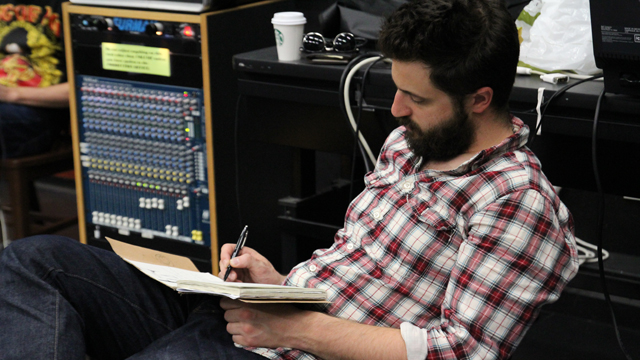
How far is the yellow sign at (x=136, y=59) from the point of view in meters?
2.16

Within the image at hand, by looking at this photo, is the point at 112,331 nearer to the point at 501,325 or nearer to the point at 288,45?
the point at 501,325

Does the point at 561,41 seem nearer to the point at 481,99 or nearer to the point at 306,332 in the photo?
the point at 481,99

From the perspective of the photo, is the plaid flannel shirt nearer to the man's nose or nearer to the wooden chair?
the man's nose

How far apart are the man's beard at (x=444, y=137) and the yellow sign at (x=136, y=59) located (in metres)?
1.14

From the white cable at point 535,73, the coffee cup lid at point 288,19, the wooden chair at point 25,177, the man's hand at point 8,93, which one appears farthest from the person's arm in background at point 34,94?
the white cable at point 535,73

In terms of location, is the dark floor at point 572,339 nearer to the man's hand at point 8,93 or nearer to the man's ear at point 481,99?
the man's ear at point 481,99

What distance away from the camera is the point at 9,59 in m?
2.42

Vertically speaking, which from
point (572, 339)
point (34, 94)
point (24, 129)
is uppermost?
point (34, 94)

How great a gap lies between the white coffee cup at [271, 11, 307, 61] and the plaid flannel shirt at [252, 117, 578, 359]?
1.72 feet

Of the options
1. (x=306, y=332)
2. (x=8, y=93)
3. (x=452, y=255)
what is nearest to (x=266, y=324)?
(x=306, y=332)

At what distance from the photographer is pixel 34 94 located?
2363 millimetres

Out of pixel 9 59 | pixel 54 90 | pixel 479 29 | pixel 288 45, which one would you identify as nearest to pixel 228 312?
pixel 479 29

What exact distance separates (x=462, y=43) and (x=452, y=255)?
1.12ft

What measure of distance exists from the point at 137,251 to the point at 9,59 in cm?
145
